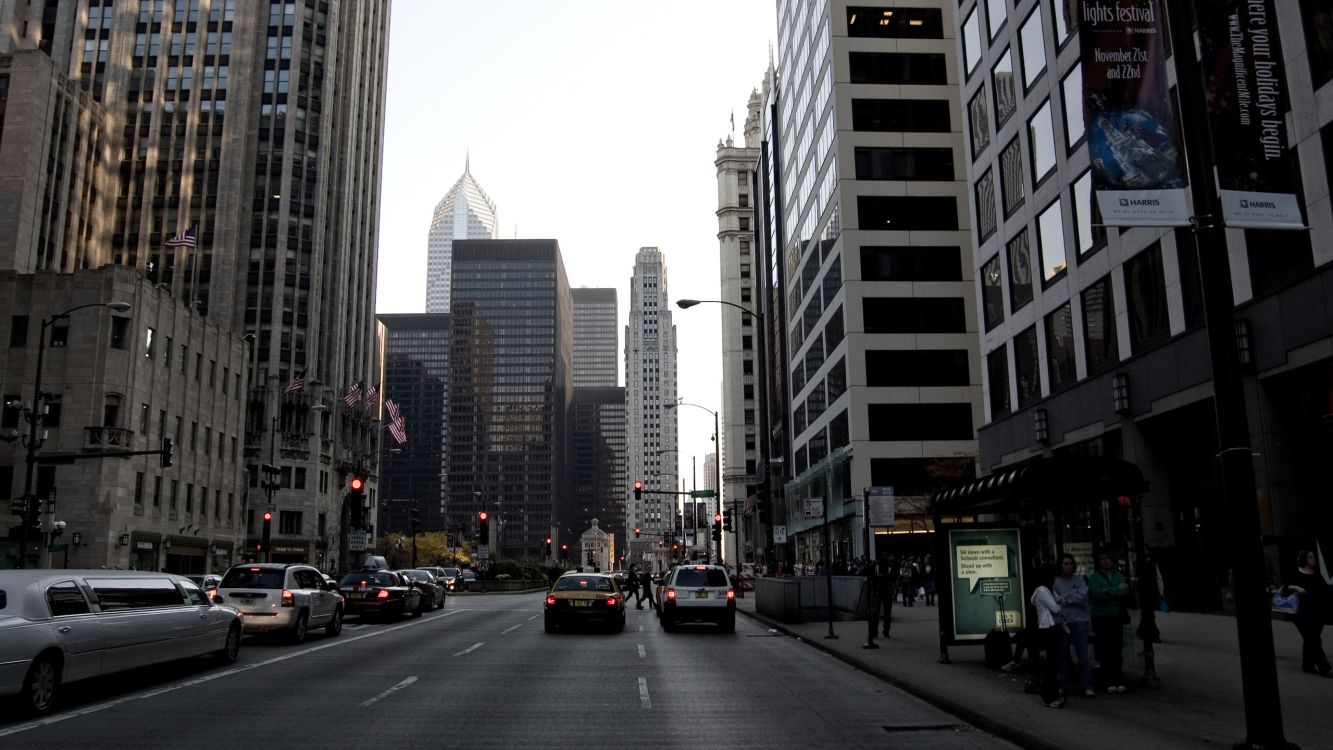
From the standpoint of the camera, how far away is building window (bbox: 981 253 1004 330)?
3872 cm

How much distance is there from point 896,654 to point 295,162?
306ft

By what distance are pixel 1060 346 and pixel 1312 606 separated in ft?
68.3

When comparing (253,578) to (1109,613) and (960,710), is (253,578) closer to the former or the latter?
(960,710)

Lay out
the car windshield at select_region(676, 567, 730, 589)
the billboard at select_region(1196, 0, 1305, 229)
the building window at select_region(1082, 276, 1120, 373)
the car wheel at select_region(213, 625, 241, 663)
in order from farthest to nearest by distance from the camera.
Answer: the building window at select_region(1082, 276, 1120, 373) → the car windshield at select_region(676, 567, 730, 589) → the car wheel at select_region(213, 625, 241, 663) → the billboard at select_region(1196, 0, 1305, 229)

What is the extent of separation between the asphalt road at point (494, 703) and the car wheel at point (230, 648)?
0.30 meters

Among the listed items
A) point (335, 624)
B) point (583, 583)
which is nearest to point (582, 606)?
point (583, 583)

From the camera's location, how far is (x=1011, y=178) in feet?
122

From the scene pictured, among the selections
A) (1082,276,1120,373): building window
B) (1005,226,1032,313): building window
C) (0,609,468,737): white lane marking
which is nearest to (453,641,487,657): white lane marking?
(0,609,468,737): white lane marking

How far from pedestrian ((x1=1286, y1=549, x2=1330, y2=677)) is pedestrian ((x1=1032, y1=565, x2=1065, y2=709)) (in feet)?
13.1

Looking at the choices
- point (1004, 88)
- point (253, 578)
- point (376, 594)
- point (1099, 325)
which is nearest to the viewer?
point (253, 578)

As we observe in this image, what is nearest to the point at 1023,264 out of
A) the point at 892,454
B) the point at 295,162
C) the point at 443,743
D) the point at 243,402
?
the point at 892,454

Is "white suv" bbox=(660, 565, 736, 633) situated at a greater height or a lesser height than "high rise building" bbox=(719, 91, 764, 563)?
Answer: lesser

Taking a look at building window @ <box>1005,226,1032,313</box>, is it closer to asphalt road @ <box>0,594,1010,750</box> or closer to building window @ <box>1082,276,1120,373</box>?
building window @ <box>1082,276,1120,373</box>

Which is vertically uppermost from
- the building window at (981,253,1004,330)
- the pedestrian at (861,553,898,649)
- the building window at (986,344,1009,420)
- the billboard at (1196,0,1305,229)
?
the building window at (981,253,1004,330)
